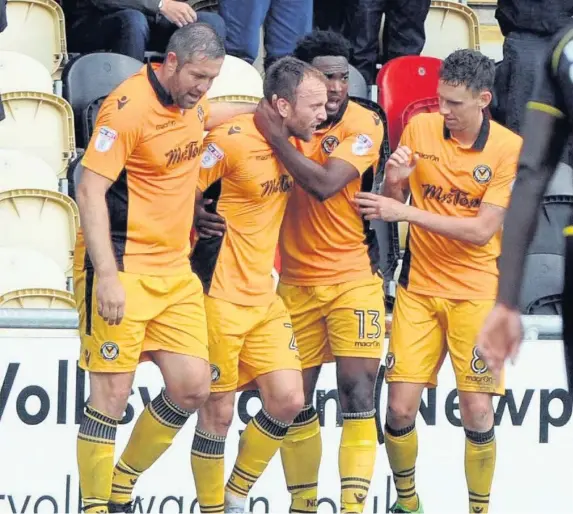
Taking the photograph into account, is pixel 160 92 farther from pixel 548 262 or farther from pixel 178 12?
pixel 178 12

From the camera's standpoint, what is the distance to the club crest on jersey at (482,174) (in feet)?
21.0

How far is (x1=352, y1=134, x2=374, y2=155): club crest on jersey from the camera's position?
20.8 feet

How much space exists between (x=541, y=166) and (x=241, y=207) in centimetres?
276

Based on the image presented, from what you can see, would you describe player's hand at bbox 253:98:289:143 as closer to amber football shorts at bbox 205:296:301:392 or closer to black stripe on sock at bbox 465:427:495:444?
amber football shorts at bbox 205:296:301:392

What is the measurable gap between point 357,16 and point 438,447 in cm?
319

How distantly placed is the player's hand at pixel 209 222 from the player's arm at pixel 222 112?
33cm

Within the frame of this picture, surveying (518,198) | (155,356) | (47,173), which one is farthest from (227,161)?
(518,198)

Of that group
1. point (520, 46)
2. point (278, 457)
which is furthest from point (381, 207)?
point (520, 46)

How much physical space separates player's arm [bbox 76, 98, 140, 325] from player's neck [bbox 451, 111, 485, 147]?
1.46m

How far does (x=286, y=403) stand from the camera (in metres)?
6.12

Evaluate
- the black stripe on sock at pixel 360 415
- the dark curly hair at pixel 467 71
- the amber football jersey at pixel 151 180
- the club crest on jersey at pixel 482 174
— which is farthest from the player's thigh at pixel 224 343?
the dark curly hair at pixel 467 71

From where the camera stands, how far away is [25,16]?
8828 millimetres

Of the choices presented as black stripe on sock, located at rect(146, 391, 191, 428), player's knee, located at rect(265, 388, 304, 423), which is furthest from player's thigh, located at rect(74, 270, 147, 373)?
player's knee, located at rect(265, 388, 304, 423)

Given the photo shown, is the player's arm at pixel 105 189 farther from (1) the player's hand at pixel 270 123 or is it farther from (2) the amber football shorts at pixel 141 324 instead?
(1) the player's hand at pixel 270 123
